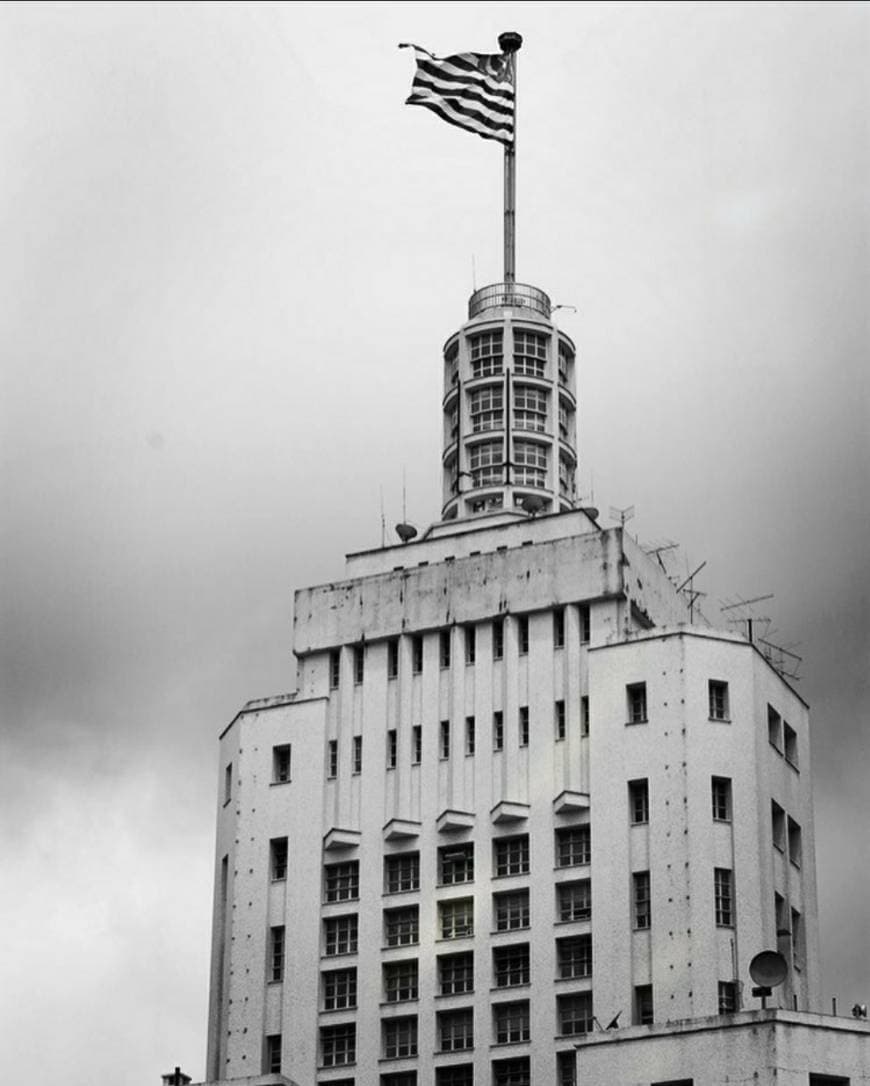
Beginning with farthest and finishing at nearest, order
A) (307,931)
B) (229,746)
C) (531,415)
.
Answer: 1. (531,415)
2. (229,746)
3. (307,931)

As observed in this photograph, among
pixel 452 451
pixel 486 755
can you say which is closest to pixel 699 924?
pixel 486 755

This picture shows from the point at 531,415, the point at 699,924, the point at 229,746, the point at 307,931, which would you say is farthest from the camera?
the point at 531,415

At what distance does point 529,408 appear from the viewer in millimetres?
126938

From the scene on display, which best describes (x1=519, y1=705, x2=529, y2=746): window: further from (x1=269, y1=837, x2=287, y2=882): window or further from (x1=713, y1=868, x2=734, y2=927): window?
(x1=269, y1=837, x2=287, y2=882): window

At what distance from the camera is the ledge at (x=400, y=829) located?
111938 millimetres

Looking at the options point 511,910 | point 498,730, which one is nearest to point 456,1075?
point 511,910

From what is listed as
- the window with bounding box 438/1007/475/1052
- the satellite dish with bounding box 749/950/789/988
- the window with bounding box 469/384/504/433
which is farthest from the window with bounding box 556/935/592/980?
the window with bounding box 469/384/504/433

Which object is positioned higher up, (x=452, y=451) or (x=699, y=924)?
(x=452, y=451)

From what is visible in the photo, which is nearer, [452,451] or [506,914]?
[506,914]

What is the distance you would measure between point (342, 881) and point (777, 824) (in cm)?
1827

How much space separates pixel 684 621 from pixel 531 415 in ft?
43.6

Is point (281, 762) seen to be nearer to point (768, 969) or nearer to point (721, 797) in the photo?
point (721, 797)

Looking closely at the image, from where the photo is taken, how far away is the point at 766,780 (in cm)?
10950

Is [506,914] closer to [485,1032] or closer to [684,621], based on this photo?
[485,1032]
